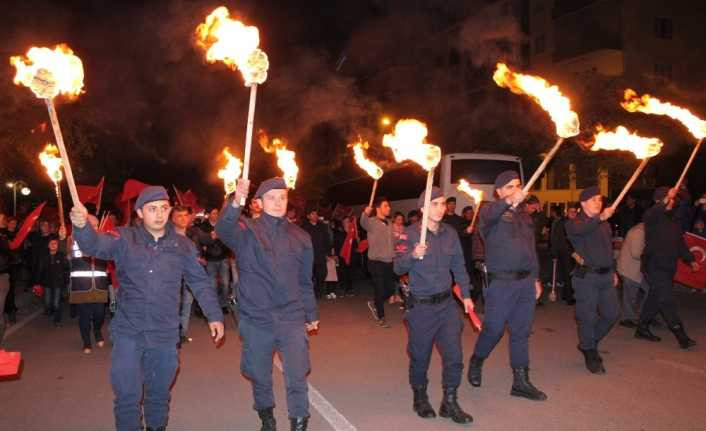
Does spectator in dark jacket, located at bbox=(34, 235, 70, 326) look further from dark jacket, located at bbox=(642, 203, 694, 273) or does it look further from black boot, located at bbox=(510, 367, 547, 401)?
dark jacket, located at bbox=(642, 203, 694, 273)

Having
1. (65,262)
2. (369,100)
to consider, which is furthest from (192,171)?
(65,262)

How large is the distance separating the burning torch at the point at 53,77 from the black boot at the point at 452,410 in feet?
10.9

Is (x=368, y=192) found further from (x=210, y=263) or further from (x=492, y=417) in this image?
(x=492, y=417)

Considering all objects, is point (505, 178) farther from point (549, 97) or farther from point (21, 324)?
point (21, 324)

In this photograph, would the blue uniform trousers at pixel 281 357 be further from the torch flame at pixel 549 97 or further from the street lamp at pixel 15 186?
the street lamp at pixel 15 186

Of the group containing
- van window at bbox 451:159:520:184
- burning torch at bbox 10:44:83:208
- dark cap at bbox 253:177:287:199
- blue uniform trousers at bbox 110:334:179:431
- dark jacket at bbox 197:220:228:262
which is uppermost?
van window at bbox 451:159:520:184

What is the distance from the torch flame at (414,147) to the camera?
580cm

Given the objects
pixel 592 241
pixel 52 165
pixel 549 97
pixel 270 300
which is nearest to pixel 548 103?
pixel 549 97

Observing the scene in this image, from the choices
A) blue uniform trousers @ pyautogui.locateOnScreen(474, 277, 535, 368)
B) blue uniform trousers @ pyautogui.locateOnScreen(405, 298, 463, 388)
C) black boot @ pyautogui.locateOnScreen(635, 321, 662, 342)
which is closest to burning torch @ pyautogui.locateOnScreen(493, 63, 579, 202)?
blue uniform trousers @ pyautogui.locateOnScreen(474, 277, 535, 368)

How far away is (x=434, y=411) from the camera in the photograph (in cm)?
579

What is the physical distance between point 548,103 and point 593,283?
6.67ft

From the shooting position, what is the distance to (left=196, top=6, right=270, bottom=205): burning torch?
4680 mm

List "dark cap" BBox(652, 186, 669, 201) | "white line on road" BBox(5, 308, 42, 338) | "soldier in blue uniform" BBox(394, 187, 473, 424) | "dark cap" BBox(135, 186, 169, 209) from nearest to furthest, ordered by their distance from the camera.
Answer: "dark cap" BBox(135, 186, 169, 209), "soldier in blue uniform" BBox(394, 187, 473, 424), "dark cap" BBox(652, 186, 669, 201), "white line on road" BBox(5, 308, 42, 338)

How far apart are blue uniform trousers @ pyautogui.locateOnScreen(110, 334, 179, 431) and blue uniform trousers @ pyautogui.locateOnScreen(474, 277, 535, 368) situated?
3.10 meters
